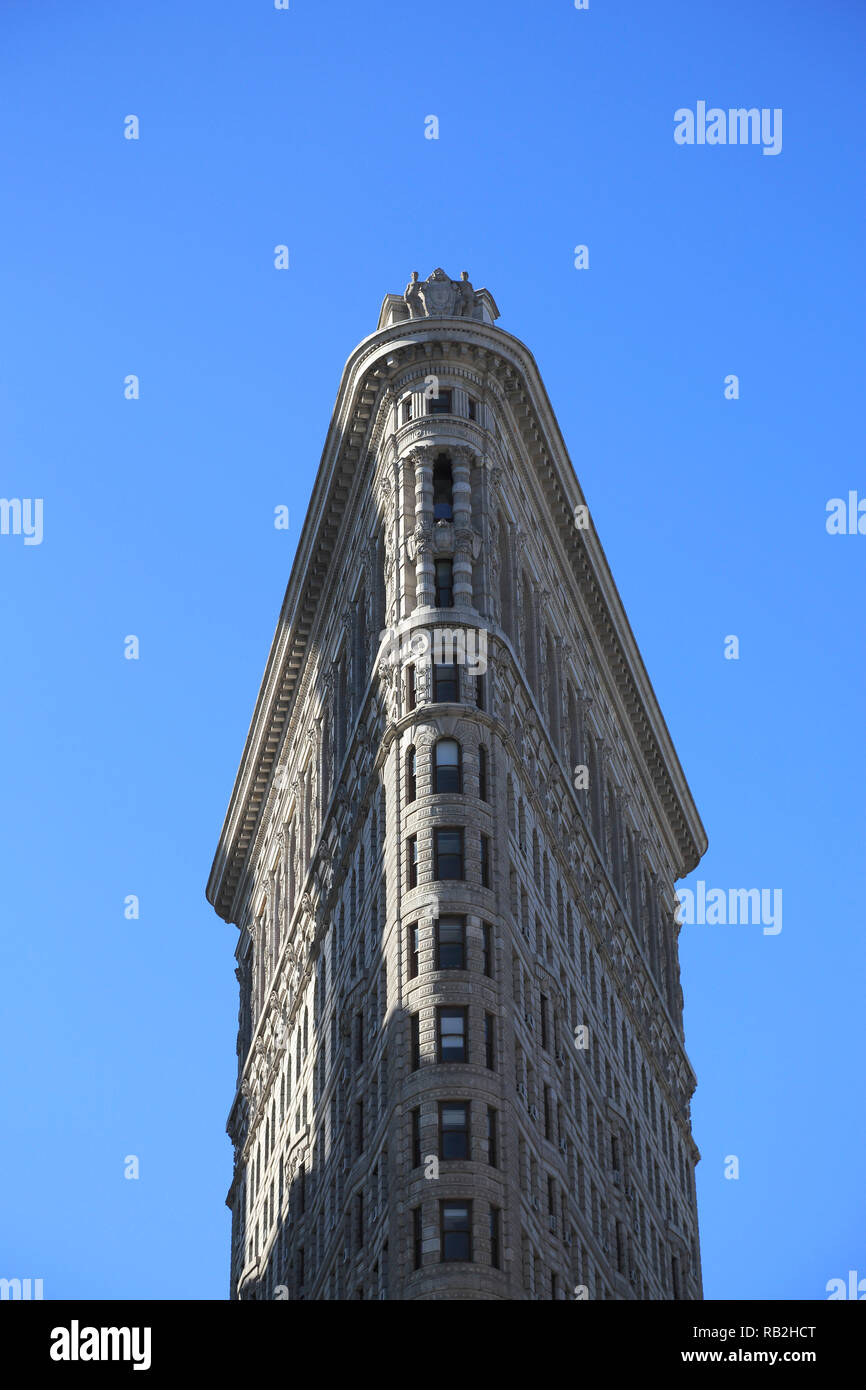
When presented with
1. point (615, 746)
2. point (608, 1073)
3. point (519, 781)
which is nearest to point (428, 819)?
point (519, 781)

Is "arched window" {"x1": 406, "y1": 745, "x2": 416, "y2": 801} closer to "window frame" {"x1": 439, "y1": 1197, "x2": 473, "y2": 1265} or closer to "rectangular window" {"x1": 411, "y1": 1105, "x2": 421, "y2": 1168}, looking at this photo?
"rectangular window" {"x1": 411, "y1": 1105, "x2": 421, "y2": 1168}

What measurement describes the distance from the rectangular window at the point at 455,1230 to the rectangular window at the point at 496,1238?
0.85m

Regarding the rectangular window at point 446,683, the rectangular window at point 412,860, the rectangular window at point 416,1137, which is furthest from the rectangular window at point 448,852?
the rectangular window at point 416,1137

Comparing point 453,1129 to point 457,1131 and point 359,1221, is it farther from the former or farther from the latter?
point 359,1221

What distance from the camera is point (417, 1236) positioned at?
88.1 m

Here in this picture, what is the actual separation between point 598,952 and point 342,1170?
22.4 meters

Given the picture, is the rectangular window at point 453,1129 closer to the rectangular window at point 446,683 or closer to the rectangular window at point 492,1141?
the rectangular window at point 492,1141

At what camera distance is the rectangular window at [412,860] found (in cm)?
9719

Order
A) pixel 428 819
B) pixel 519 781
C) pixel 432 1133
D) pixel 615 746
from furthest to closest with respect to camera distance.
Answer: pixel 615 746, pixel 519 781, pixel 428 819, pixel 432 1133

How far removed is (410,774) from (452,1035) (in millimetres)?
12029
